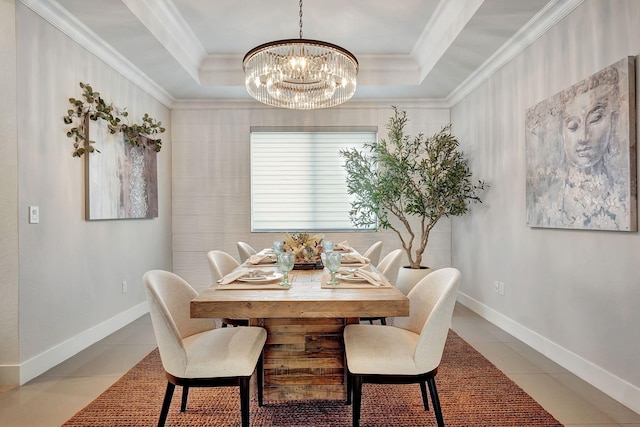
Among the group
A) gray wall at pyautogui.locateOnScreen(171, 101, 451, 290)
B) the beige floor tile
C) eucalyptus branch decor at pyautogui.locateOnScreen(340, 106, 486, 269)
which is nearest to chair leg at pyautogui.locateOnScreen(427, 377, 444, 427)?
the beige floor tile

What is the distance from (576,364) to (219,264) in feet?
8.36

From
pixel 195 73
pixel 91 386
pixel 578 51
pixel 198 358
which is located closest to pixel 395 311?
pixel 198 358

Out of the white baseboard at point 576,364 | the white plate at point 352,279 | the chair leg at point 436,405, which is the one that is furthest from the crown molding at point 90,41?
the white baseboard at point 576,364

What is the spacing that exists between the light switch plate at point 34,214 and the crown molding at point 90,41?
133 cm

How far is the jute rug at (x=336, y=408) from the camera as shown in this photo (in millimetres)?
2008

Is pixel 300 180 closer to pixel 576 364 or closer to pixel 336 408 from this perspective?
pixel 336 408

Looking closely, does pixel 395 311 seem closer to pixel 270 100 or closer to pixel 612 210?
pixel 612 210

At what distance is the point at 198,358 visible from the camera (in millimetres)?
1697

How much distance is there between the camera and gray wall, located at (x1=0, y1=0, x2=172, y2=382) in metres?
2.48

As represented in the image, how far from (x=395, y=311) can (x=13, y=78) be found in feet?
8.95

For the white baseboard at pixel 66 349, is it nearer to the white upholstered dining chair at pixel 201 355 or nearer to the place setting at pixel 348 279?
the white upholstered dining chair at pixel 201 355

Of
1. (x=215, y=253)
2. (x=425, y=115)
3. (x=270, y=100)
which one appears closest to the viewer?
(x=215, y=253)

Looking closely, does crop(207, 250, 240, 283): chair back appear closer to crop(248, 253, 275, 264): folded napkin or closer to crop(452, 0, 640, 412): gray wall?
crop(248, 253, 275, 264): folded napkin

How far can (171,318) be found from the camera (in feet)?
5.30
